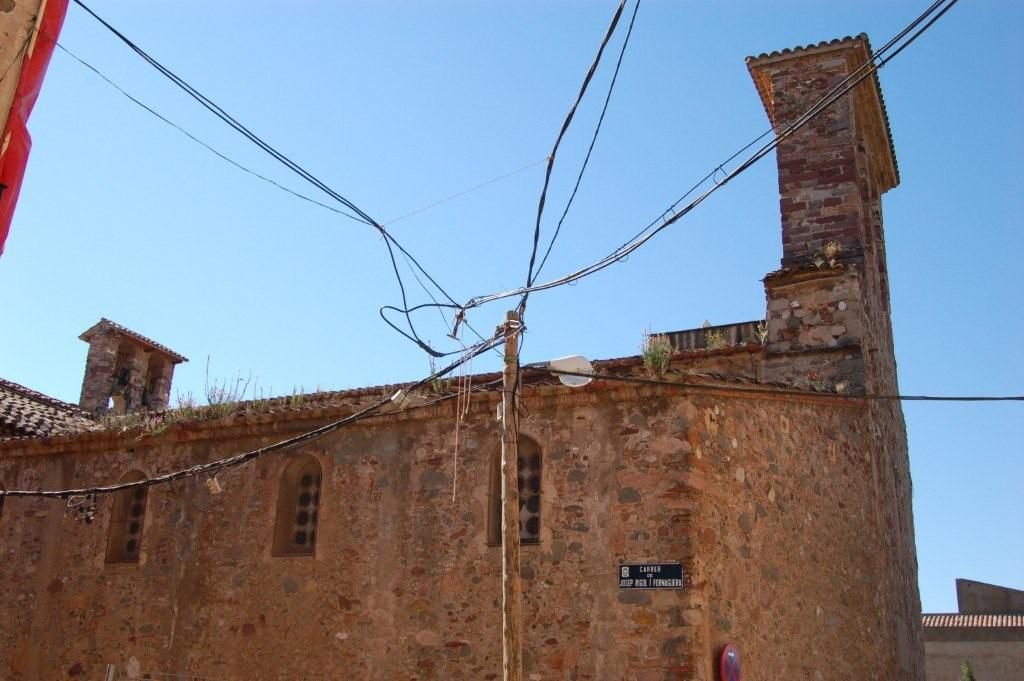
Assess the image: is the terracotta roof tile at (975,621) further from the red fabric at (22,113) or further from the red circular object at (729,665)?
the red fabric at (22,113)

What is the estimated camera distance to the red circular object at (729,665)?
9.55 m

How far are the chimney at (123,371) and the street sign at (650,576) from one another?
13843 millimetres

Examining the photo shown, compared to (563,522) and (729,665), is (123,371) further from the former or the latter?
(729,665)

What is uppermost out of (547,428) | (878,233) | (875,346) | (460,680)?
(878,233)

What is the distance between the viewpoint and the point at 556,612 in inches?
405

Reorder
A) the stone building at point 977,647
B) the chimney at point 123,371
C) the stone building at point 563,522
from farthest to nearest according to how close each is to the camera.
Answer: the stone building at point 977,647, the chimney at point 123,371, the stone building at point 563,522

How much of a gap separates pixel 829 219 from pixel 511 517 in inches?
330

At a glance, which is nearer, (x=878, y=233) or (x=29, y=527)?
(x=29, y=527)

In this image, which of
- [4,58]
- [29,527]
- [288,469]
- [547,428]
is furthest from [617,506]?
[29,527]

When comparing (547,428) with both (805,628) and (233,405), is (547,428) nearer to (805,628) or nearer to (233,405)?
→ (805,628)

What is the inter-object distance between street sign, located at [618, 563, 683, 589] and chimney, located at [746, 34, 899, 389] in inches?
184

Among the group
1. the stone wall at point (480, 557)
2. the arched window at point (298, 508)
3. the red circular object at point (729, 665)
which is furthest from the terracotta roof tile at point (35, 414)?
the red circular object at point (729, 665)

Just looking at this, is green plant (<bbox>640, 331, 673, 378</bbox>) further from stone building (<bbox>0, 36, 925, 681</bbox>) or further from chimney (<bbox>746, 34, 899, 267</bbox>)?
chimney (<bbox>746, 34, 899, 267</bbox>)

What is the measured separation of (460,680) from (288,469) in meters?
3.68
